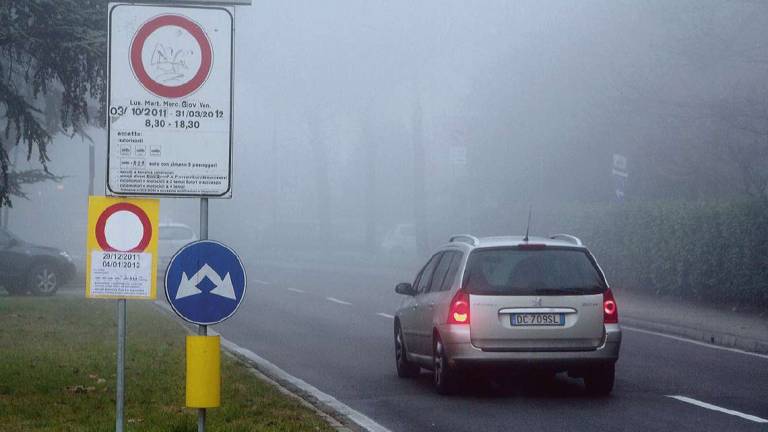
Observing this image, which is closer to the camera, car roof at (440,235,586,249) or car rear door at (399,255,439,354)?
car roof at (440,235,586,249)

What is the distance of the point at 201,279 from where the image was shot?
24.1 ft

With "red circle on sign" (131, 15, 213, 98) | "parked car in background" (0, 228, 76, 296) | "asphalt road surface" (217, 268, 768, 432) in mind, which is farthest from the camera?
"parked car in background" (0, 228, 76, 296)

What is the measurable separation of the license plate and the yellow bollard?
5.28 metres

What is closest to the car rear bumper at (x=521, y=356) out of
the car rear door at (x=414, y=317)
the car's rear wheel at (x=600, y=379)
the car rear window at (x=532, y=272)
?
the car's rear wheel at (x=600, y=379)

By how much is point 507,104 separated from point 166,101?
128 feet

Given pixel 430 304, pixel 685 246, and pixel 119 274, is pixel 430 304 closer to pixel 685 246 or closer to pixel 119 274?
pixel 119 274

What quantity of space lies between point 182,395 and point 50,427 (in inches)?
78.8

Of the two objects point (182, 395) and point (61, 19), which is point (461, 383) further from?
point (61, 19)

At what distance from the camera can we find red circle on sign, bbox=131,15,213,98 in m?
7.40

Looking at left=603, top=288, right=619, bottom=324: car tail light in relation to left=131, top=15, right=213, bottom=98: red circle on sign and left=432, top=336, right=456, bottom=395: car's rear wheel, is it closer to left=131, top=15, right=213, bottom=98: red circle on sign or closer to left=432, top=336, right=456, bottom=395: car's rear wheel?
left=432, top=336, right=456, bottom=395: car's rear wheel

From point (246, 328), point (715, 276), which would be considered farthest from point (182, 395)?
point (715, 276)

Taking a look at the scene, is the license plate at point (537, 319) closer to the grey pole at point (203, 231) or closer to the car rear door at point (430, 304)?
the car rear door at point (430, 304)

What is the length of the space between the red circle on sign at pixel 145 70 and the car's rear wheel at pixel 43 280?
23439 mm

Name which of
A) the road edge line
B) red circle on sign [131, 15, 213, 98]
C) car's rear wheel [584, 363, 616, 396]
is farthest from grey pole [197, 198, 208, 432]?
car's rear wheel [584, 363, 616, 396]
